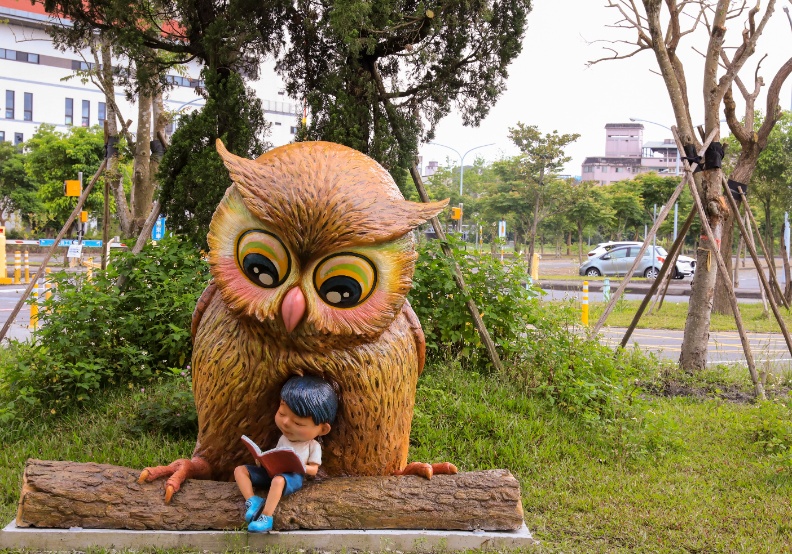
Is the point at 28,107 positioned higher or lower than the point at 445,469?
higher

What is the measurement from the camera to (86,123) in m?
37.4

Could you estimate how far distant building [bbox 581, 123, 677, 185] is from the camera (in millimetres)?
61750

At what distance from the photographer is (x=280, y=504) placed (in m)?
3.09

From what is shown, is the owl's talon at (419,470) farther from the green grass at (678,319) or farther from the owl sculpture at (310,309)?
the green grass at (678,319)

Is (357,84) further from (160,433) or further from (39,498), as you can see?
(39,498)

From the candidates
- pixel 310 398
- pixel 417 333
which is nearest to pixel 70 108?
pixel 417 333

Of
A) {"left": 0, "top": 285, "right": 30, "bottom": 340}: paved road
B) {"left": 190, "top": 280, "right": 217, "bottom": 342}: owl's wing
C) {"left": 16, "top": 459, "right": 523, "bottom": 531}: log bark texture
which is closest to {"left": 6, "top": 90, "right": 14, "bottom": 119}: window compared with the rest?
{"left": 0, "top": 285, "right": 30, "bottom": 340}: paved road

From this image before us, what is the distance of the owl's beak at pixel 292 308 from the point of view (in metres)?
2.72

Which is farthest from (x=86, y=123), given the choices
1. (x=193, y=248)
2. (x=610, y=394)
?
(x=610, y=394)

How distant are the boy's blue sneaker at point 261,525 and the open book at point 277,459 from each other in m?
0.19

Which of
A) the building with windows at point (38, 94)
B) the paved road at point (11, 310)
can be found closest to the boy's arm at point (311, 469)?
the paved road at point (11, 310)

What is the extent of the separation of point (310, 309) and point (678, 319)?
1153 cm

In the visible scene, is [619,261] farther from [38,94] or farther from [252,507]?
[38,94]

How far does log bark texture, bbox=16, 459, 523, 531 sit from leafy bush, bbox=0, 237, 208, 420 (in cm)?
179
